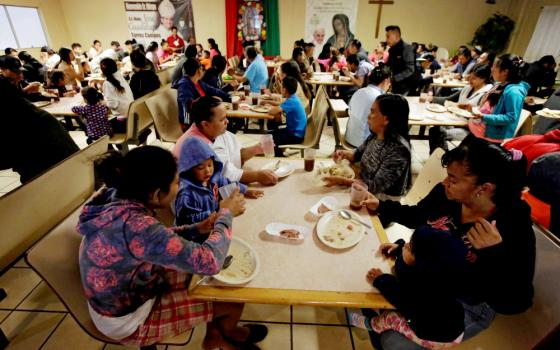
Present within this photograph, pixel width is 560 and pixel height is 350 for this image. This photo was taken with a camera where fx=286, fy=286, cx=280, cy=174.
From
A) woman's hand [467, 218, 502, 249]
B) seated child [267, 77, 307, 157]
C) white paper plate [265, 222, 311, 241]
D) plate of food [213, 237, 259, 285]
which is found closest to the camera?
woman's hand [467, 218, 502, 249]

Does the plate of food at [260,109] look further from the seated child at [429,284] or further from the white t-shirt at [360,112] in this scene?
the seated child at [429,284]

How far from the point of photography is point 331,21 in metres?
8.90

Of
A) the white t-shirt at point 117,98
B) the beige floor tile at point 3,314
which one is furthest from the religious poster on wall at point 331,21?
the beige floor tile at point 3,314

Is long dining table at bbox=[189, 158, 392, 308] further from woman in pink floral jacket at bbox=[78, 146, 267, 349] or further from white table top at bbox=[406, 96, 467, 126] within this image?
white table top at bbox=[406, 96, 467, 126]

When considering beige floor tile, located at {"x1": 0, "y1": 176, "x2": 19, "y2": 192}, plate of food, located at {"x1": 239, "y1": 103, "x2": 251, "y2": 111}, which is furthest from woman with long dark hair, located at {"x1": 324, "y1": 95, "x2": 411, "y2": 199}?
beige floor tile, located at {"x1": 0, "y1": 176, "x2": 19, "y2": 192}

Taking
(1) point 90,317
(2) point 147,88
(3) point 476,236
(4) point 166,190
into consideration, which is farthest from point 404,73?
(1) point 90,317

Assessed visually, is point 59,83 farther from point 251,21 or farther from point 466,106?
point 251,21

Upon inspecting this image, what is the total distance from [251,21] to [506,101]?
7.83 meters

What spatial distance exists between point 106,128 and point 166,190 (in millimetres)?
3085

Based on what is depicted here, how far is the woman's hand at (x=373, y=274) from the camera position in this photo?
1.17 m

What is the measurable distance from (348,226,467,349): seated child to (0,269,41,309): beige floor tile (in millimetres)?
2537

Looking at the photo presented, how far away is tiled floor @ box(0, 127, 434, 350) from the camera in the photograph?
1.81 metres

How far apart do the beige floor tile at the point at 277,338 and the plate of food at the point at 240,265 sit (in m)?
0.86

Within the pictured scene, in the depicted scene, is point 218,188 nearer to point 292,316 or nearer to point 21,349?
point 292,316
